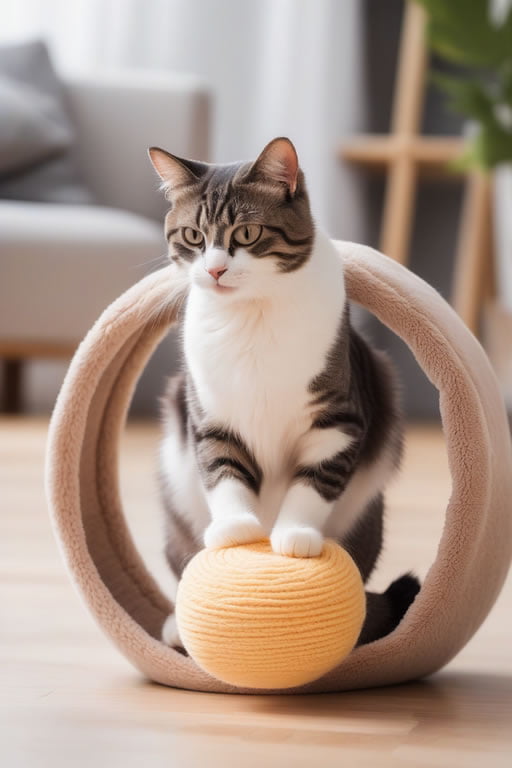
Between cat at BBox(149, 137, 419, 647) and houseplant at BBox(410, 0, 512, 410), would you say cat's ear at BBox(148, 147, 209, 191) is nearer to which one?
cat at BBox(149, 137, 419, 647)

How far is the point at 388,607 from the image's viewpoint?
1139 mm

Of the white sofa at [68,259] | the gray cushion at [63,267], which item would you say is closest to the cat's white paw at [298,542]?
the white sofa at [68,259]

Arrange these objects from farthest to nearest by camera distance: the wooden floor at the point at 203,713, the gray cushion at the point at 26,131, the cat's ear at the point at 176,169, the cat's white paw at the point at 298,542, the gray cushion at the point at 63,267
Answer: the gray cushion at the point at 26,131
the gray cushion at the point at 63,267
the cat's ear at the point at 176,169
the cat's white paw at the point at 298,542
the wooden floor at the point at 203,713

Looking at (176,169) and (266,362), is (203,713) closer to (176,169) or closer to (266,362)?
(266,362)

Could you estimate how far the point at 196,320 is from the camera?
3.58 ft

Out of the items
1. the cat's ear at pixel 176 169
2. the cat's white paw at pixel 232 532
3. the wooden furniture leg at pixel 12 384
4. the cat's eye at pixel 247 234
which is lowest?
the wooden furniture leg at pixel 12 384

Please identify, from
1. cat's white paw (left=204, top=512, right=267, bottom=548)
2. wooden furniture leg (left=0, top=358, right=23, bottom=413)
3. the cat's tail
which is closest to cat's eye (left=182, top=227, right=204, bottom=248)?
cat's white paw (left=204, top=512, right=267, bottom=548)

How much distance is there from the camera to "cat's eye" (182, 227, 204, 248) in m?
1.07

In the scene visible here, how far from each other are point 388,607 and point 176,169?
0.49m

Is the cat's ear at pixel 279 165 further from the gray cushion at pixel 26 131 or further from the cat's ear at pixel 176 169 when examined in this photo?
the gray cushion at pixel 26 131

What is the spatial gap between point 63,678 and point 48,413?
89.7 inches

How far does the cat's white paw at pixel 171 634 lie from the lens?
1.14m

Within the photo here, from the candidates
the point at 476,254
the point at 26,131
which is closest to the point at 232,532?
the point at 26,131

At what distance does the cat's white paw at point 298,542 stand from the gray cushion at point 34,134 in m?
2.28
